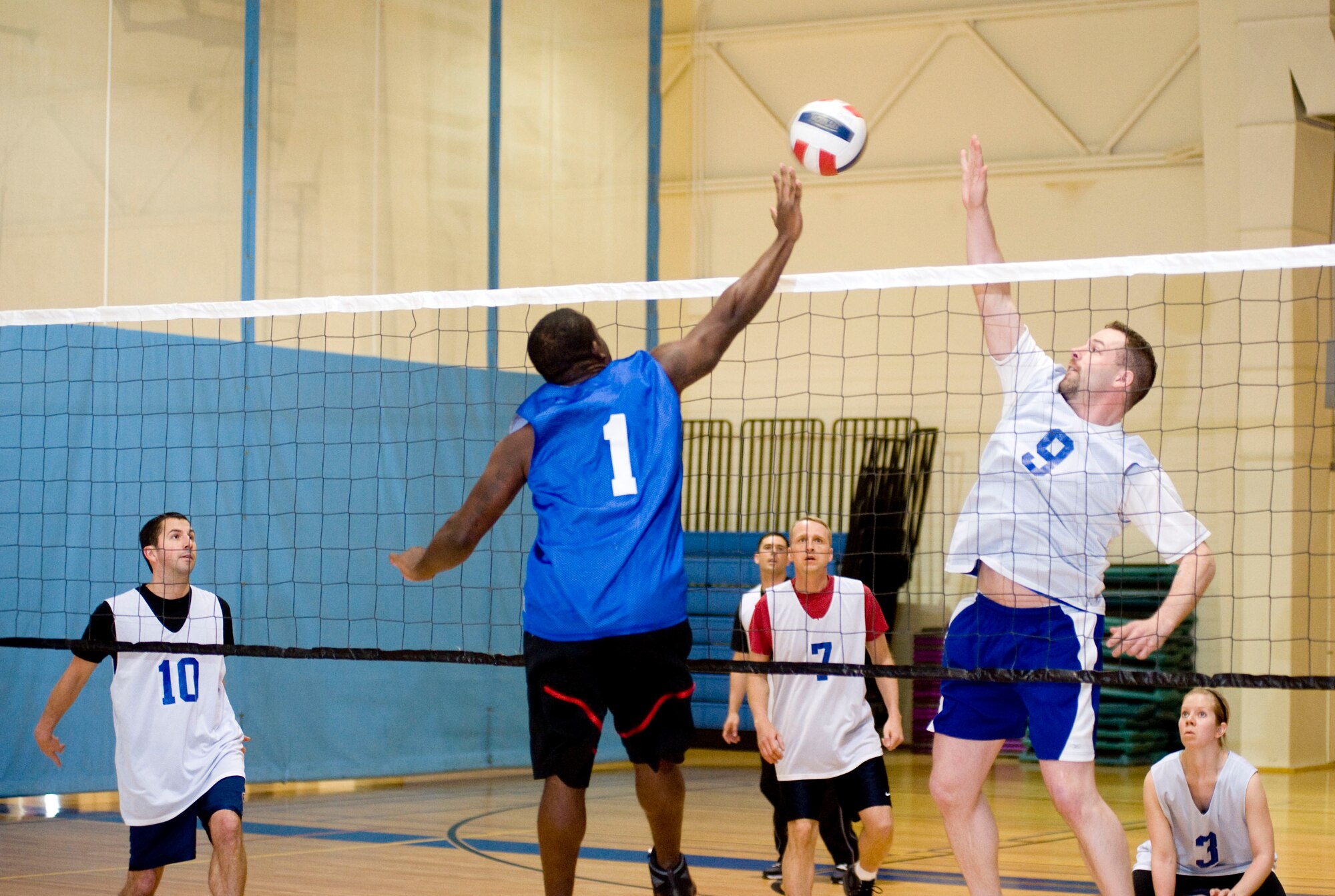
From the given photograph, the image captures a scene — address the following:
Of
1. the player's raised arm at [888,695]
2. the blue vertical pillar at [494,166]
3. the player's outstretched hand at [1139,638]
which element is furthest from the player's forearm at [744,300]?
the blue vertical pillar at [494,166]

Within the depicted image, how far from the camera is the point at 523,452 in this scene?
4324 millimetres

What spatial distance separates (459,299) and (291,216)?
4.84 metres

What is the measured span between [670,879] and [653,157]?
9209mm

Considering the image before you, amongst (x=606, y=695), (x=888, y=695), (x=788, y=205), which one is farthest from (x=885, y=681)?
(x=788, y=205)

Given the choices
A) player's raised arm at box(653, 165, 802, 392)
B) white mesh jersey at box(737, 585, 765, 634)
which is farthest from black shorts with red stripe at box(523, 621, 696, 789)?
white mesh jersey at box(737, 585, 765, 634)

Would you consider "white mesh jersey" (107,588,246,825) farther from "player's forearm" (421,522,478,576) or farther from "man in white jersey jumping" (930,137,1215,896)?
"man in white jersey jumping" (930,137,1215,896)

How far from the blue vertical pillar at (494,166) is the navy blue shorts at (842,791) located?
5977 millimetres

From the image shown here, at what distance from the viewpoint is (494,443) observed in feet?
37.0

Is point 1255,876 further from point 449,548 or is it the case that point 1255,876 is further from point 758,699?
point 449,548

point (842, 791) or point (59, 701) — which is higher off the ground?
point (59, 701)

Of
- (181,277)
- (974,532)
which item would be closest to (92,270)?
(181,277)

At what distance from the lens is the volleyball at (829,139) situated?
5363 millimetres

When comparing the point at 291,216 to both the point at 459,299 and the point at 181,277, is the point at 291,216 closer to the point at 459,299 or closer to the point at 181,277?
the point at 181,277

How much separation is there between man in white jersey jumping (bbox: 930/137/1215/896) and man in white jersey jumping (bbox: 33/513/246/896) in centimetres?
230
